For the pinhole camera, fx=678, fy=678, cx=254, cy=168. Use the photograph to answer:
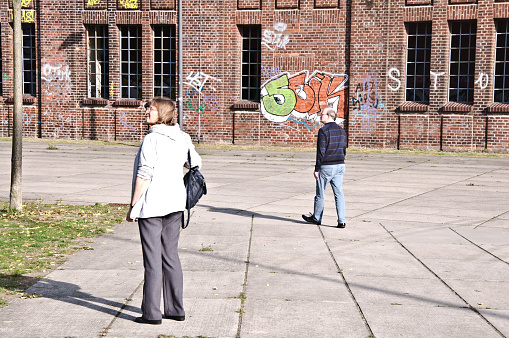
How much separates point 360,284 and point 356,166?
40.9ft

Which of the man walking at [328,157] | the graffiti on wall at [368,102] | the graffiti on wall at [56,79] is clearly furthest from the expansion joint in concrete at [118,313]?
the graffiti on wall at [56,79]

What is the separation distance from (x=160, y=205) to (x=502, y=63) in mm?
20619

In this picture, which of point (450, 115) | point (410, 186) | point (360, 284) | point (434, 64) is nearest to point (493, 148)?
point (450, 115)

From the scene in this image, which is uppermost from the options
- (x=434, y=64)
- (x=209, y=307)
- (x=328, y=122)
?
(x=434, y=64)

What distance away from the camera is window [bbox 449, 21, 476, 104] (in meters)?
23.5

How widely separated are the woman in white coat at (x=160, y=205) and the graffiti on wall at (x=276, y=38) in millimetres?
20148

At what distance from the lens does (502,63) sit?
76.0ft

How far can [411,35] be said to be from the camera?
2409 cm

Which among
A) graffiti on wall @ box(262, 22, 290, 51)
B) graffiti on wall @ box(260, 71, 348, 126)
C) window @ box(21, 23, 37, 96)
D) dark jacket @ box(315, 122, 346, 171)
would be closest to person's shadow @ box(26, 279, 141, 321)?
dark jacket @ box(315, 122, 346, 171)

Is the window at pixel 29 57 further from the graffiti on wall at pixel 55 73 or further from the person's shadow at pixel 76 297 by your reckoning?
the person's shadow at pixel 76 297

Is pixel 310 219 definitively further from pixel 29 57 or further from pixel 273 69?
pixel 29 57

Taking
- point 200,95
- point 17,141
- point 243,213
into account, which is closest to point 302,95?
point 200,95

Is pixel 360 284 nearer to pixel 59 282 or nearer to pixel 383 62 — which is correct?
pixel 59 282

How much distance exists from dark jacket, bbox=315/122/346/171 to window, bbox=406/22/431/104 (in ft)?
49.4
